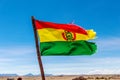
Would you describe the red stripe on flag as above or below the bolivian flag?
above

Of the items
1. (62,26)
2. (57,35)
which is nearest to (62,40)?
(57,35)

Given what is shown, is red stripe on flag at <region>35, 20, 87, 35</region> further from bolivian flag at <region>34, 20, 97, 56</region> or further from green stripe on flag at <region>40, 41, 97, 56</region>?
green stripe on flag at <region>40, 41, 97, 56</region>

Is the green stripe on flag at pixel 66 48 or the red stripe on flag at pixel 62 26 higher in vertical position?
the red stripe on flag at pixel 62 26

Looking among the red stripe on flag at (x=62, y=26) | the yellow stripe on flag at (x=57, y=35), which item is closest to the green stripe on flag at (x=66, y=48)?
the yellow stripe on flag at (x=57, y=35)

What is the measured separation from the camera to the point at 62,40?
1609cm

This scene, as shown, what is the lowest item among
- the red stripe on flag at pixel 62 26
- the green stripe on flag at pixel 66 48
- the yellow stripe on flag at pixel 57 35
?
the green stripe on flag at pixel 66 48

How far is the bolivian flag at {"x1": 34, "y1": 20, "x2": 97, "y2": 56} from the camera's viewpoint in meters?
15.6

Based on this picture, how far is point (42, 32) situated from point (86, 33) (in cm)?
257

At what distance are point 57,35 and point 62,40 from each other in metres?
0.33

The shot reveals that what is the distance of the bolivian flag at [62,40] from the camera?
1558 cm

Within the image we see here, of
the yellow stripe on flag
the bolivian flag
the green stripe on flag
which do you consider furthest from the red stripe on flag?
the green stripe on flag

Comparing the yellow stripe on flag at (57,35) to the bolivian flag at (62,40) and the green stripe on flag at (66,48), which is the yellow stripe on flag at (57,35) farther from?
the green stripe on flag at (66,48)

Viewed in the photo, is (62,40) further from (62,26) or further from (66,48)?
(62,26)

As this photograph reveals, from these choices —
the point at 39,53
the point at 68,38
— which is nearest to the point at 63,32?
the point at 68,38
